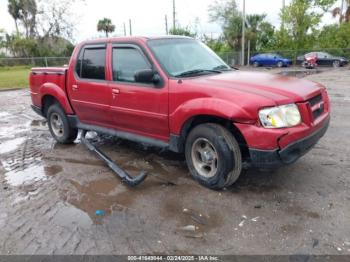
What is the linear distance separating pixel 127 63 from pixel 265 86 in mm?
2091

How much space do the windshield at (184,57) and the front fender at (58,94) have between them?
2.21 m

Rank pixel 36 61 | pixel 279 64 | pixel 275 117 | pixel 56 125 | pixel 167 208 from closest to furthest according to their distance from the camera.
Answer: pixel 275 117 → pixel 167 208 → pixel 56 125 → pixel 279 64 → pixel 36 61

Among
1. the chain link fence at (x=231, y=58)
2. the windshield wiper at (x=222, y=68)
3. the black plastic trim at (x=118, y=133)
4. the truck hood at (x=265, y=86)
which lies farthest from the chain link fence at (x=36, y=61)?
the truck hood at (x=265, y=86)

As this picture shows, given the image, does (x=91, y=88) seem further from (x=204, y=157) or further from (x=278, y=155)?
(x=278, y=155)

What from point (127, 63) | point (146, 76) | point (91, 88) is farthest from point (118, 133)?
point (146, 76)

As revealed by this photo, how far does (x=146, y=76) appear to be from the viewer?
14.5ft

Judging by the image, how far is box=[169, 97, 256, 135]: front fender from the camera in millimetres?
3777

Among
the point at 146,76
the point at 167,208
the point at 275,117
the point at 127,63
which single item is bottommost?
the point at 167,208

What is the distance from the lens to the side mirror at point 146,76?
4.42 meters

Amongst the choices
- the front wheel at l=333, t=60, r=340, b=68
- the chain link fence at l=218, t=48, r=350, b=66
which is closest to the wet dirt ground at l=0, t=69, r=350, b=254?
the front wheel at l=333, t=60, r=340, b=68

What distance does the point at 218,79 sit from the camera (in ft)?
14.2

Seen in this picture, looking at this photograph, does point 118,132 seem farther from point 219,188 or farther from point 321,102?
point 321,102

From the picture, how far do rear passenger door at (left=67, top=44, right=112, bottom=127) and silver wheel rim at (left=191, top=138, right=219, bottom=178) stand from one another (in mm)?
1680

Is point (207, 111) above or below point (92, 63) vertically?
below
